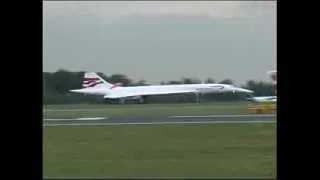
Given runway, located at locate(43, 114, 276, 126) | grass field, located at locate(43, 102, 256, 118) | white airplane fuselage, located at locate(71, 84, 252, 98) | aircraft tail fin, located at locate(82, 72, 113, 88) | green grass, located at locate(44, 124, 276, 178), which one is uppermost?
aircraft tail fin, located at locate(82, 72, 113, 88)

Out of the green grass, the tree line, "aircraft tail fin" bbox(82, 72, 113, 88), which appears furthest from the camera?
the green grass

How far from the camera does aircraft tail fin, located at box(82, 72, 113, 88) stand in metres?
1.82

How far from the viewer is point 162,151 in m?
2.49

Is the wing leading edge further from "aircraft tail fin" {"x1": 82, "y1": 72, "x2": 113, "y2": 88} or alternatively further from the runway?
the runway

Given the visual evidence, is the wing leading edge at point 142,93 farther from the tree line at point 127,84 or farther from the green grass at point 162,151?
the green grass at point 162,151

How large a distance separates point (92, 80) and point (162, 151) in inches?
31.7

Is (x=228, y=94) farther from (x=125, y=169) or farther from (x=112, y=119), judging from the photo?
(x=125, y=169)

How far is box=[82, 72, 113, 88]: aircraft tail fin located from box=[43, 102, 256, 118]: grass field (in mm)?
101

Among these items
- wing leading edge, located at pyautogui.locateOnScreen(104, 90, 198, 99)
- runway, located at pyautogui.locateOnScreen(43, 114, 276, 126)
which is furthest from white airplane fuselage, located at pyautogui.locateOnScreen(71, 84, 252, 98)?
runway, located at pyautogui.locateOnScreen(43, 114, 276, 126)

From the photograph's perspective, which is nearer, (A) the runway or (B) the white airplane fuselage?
(B) the white airplane fuselage

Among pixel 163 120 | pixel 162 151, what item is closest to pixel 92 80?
pixel 163 120

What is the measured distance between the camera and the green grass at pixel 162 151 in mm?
2271

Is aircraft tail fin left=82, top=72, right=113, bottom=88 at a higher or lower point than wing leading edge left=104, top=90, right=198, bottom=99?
higher

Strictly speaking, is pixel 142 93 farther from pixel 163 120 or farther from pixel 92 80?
pixel 163 120
